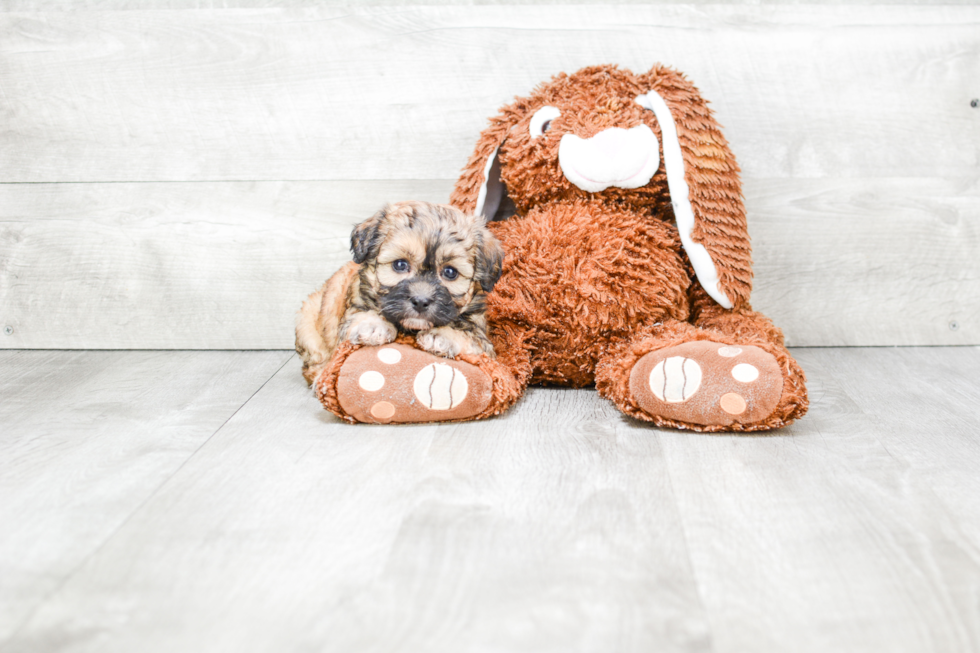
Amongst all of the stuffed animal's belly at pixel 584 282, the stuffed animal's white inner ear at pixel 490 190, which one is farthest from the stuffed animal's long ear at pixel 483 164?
the stuffed animal's belly at pixel 584 282

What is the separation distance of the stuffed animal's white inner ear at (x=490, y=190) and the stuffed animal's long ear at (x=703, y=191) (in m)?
0.45

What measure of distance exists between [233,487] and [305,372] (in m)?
0.74

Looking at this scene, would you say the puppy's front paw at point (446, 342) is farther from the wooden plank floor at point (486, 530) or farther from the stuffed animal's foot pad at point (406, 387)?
the wooden plank floor at point (486, 530)

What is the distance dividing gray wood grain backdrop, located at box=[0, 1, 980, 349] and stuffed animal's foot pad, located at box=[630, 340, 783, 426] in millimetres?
927

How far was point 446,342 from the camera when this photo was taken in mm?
1908

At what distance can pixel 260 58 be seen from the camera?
2.55m

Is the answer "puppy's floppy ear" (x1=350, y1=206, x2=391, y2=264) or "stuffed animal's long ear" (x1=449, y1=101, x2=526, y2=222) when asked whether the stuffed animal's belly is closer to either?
"stuffed animal's long ear" (x1=449, y1=101, x2=526, y2=222)

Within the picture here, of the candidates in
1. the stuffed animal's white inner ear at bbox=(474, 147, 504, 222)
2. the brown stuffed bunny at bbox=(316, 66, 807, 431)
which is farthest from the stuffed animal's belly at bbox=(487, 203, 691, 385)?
the stuffed animal's white inner ear at bbox=(474, 147, 504, 222)

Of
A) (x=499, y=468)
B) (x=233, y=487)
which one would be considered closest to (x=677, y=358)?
(x=499, y=468)

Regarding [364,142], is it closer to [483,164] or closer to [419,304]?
[483,164]

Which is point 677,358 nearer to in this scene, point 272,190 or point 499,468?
point 499,468

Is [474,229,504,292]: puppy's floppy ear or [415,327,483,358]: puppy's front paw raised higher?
A: [474,229,504,292]: puppy's floppy ear

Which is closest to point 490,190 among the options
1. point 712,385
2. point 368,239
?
point 368,239

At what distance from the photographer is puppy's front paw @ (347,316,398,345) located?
1.91m
